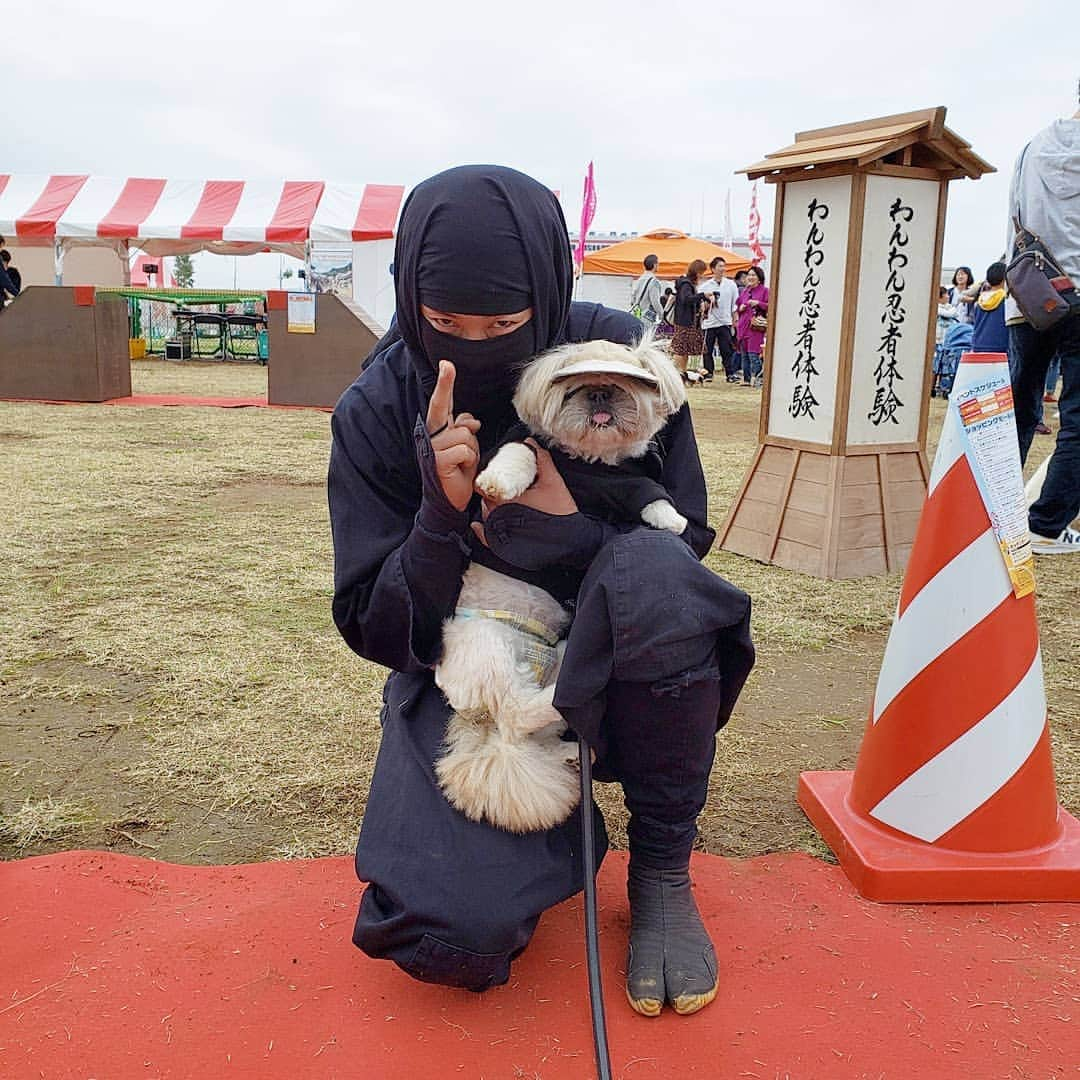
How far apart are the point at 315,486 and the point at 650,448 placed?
4751 mm

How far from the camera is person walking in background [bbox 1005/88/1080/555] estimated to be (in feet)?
13.4

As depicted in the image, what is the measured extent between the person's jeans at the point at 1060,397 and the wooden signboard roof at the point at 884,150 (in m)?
0.77

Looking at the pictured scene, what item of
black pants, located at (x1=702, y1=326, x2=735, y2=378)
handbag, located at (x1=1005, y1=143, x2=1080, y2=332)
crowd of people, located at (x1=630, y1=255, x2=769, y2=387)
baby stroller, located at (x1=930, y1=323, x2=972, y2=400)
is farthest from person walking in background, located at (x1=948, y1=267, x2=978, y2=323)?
handbag, located at (x1=1005, y1=143, x2=1080, y2=332)

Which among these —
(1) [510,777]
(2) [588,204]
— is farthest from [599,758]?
(2) [588,204]

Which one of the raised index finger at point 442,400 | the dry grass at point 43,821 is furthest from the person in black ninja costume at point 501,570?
the dry grass at point 43,821

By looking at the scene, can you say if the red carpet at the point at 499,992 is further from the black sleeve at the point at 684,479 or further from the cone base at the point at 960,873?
the black sleeve at the point at 684,479

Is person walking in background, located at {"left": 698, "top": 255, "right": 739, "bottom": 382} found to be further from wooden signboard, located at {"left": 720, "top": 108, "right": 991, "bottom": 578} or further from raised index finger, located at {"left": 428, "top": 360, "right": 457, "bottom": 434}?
raised index finger, located at {"left": 428, "top": 360, "right": 457, "bottom": 434}

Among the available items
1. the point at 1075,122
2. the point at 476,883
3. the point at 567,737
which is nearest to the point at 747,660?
the point at 567,737

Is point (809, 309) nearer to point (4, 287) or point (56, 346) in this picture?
point (56, 346)

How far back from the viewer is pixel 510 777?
5.27 ft

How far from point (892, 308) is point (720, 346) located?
1188 cm

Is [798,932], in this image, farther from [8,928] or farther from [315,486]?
[315,486]

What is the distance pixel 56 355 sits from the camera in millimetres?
10430

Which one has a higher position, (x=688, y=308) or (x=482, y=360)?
(x=688, y=308)
